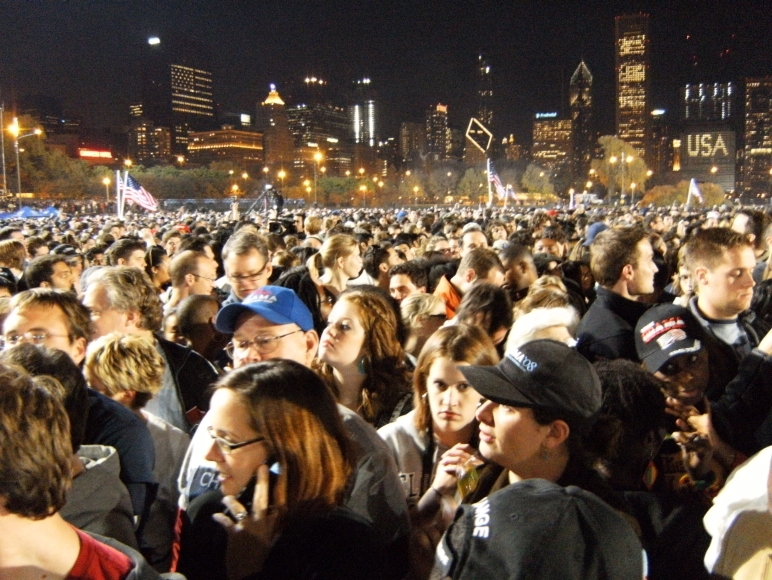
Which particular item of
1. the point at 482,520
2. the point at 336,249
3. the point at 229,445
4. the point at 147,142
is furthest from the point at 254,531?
the point at 147,142

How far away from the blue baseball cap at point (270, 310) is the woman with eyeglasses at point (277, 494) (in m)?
1.30

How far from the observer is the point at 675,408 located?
3436 millimetres

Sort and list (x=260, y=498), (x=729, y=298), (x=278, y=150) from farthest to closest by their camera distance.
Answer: (x=278, y=150)
(x=729, y=298)
(x=260, y=498)

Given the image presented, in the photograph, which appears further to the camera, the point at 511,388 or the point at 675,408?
the point at 675,408

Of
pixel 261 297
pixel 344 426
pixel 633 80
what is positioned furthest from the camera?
pixel 633 80

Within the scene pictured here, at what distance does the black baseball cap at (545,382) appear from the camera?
98.1 inches

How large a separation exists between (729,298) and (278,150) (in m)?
160

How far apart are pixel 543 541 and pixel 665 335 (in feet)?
7.95

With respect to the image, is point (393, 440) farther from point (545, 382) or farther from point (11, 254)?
point (11, 254)

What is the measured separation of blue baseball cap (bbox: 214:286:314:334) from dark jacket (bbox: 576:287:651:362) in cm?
186

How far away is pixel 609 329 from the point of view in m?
4.70

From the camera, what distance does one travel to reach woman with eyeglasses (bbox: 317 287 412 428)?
4.11 meters

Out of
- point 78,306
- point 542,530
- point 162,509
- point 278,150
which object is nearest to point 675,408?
point 542,530

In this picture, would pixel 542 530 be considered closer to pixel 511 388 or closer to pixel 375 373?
pixel 511 388
